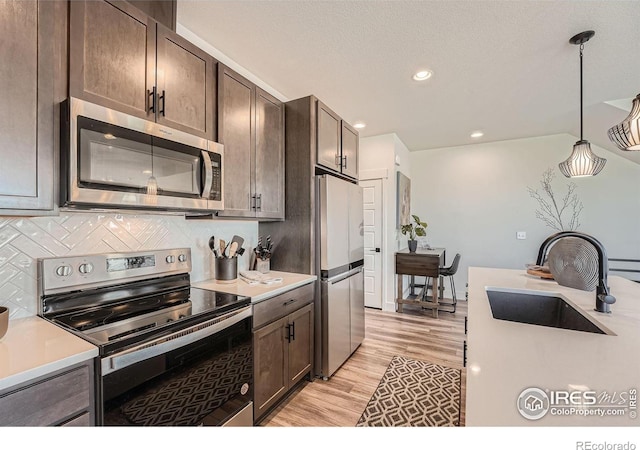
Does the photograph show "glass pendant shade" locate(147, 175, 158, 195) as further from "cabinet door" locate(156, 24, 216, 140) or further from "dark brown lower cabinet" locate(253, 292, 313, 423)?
"dark brown lower cabinet" locate(253, 292, 313, 423)

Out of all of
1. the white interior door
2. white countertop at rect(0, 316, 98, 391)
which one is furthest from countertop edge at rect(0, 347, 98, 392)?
the white interior door

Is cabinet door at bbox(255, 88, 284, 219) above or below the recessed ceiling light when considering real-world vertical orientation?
below

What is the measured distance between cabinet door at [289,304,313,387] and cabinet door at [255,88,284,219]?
31.3 inches

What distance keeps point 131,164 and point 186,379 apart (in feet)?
3.39

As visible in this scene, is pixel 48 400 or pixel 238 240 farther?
pixel 238 240

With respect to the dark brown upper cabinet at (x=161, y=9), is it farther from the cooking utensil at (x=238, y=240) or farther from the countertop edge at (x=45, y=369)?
the countertop edge at (x=45, y=369)

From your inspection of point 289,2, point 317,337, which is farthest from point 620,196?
point 289,2

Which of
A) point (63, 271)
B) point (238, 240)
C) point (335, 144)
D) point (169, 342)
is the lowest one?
point (169, 342)

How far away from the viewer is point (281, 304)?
6.39ft

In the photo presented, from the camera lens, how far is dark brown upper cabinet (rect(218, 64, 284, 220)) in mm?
1876

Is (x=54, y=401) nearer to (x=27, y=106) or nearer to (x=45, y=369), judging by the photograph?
(x=45, y=369)

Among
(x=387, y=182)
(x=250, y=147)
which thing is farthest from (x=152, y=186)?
(x=387, y=182)

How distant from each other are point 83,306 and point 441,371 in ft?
8.63

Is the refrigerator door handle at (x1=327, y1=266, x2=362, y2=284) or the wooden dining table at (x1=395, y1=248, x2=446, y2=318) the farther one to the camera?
the wooden dining table at (x1=395, y1=248, x2=446, y2=318)
